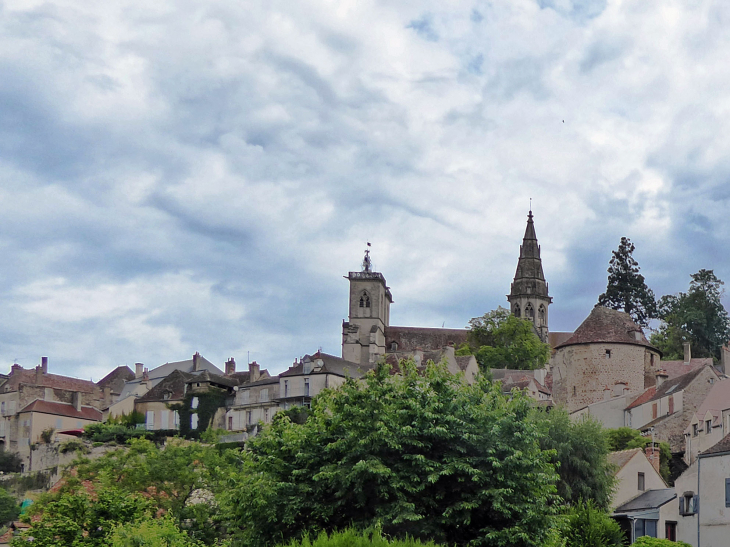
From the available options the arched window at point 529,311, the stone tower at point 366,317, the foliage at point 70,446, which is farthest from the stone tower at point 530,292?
the foliage at point 70,446

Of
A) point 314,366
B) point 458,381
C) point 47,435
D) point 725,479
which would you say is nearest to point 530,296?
point 314,366

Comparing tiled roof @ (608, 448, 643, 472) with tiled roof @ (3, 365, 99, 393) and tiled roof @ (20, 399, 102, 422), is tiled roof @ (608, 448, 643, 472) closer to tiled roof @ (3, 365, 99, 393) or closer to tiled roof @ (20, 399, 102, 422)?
tiled roof @ (20, 399, 102, 422)

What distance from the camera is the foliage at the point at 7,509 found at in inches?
2404

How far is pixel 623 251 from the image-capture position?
10838 centimetres

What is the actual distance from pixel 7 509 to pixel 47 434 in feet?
67.3

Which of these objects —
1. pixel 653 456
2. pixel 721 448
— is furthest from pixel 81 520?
pixel 653 456

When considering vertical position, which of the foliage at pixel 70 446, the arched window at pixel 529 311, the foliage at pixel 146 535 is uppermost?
the arched window at pixel 529 311

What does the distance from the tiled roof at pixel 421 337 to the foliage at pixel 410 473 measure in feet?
292

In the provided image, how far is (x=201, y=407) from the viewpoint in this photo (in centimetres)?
8144

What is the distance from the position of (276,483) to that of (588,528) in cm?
1266

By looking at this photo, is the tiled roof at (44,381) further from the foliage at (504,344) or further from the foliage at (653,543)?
the foliage at (653,543)

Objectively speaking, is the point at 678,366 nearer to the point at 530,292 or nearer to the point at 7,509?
the point at 7,509

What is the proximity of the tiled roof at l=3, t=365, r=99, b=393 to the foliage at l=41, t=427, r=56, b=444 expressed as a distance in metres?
7.38

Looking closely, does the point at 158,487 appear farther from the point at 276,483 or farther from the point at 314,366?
the point at 314,366
